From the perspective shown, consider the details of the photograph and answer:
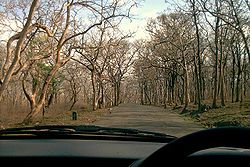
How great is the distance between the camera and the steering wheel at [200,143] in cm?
157

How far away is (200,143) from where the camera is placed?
162cm

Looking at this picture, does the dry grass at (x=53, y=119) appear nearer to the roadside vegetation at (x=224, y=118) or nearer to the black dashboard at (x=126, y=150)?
the roadside vegetation at (x=224, y=118)

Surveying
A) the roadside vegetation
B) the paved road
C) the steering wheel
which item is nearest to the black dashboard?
the steering wheel

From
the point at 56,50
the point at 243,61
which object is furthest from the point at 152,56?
the point at 56,50

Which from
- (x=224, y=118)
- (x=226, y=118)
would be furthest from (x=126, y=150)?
(x=224, y=118)

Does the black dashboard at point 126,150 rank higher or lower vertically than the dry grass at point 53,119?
higher

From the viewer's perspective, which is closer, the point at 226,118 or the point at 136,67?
the point at 226,118

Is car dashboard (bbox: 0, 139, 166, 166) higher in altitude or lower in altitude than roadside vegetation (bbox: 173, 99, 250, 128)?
higher

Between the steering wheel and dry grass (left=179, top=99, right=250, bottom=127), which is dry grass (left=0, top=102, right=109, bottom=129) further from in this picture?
the steering wheel

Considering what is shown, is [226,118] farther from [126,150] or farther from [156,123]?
[126,150]

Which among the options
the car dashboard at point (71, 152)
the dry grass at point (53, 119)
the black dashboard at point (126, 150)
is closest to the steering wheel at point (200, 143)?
the black dashboard at point (126, 150)

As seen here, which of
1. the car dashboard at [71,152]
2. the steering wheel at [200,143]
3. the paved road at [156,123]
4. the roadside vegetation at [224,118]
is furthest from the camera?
the roadside vegetation at [224,118]

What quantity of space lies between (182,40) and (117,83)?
30993 millimetres

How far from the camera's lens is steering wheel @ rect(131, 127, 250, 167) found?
1.57 m
